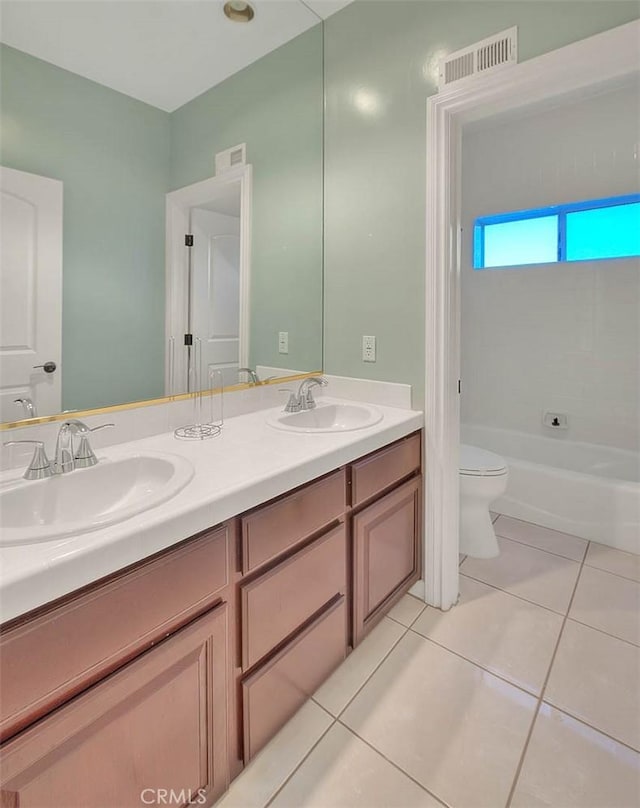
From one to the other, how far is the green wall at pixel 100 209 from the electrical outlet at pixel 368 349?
911mm

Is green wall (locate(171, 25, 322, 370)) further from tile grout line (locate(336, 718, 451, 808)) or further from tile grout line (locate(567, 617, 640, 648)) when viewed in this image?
tile grout line (locate(567, 617, 640, 648))

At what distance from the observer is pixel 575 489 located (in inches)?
92.0

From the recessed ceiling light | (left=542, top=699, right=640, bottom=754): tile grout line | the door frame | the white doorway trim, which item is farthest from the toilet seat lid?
the recessed ceiling light

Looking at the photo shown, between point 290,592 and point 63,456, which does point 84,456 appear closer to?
point 63,456

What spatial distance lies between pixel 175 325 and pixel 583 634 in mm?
1907

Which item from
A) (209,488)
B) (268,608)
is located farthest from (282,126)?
(268,608)

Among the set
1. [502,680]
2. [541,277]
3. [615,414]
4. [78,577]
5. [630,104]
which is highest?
[630,104]

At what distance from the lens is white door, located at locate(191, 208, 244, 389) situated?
1512mm

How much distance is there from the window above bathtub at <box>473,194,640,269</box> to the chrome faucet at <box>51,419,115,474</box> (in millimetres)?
2958

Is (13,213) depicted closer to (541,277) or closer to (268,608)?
(268,608)

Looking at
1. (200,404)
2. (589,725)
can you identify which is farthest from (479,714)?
(200,404)

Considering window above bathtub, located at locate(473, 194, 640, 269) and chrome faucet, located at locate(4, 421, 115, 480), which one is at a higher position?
window above bathtub, located at locate(473, 194, 640, 269)

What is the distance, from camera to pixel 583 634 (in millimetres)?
1615

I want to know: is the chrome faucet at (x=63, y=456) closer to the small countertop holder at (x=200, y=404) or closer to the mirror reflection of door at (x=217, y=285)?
the small countertop holder at (x=200, y=404)
